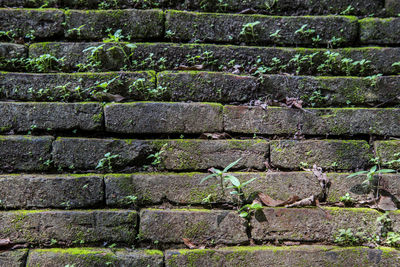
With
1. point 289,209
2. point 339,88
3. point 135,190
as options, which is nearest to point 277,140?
point 289,209

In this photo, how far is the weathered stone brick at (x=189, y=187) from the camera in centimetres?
193

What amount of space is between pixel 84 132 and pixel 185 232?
95 cm

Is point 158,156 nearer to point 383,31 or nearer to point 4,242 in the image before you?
point 4,242

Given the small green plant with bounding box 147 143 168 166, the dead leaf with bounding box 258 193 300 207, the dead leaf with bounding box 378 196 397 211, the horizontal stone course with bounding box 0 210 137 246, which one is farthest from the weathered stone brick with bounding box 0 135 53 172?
the dead leaf with bounding box 378 196 397 211

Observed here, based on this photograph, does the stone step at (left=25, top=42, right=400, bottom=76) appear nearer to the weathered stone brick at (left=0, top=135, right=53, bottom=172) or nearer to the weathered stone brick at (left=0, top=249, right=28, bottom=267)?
the weathered stone brick at (left=0, top=135, right=53, bottom=172)

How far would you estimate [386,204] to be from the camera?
196 cm

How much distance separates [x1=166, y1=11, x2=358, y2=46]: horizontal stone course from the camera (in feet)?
7.84

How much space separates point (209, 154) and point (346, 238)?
1.00m

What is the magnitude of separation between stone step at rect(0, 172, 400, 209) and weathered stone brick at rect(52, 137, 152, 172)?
0.26 ft

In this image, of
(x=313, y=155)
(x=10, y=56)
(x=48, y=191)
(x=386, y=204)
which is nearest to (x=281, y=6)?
(x=313, y=155)

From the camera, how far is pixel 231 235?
6.15ft

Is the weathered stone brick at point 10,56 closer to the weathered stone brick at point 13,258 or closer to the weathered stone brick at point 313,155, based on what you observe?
the weathered stone brick at point 13,258

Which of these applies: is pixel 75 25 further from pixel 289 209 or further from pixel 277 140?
pixel 289 209

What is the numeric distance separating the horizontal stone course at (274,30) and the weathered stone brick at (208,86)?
37 centimetres
